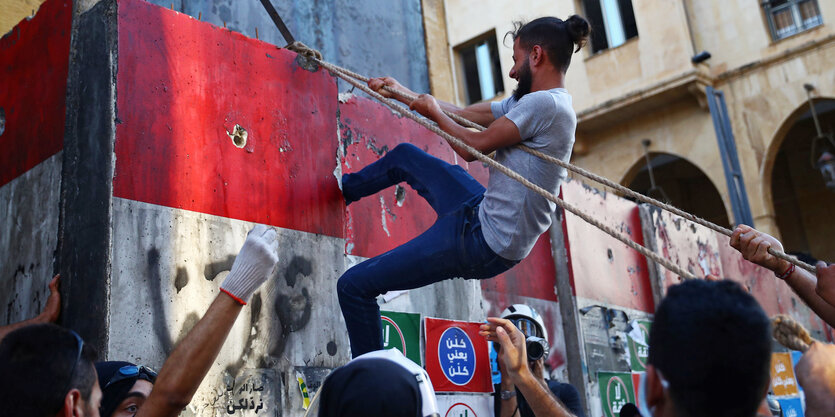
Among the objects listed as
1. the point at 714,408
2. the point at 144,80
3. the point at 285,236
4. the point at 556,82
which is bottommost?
the point at 714,408

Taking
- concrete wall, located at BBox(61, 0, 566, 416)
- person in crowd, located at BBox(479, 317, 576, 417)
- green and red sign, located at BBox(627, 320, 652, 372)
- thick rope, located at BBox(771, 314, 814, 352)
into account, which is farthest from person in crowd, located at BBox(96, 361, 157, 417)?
green and red sign, located at BBox(627, 320, 652, 372)

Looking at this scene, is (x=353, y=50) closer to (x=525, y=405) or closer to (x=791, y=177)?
(x=525, y=405)

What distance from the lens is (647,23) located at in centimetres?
1503

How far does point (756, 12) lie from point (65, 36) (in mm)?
13845

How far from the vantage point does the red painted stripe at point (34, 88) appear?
12.4ft

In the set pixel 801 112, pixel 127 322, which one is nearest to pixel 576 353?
pixel 127 322

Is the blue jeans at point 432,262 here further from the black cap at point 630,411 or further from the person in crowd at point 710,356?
the person in crowd at point 710,356

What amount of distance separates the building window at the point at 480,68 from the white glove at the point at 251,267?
15.3 metres

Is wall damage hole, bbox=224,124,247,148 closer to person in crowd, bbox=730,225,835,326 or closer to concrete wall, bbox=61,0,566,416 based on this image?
concrete wall, bbox=61,0,566,416

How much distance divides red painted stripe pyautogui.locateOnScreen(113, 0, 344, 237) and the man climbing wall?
0.82 m

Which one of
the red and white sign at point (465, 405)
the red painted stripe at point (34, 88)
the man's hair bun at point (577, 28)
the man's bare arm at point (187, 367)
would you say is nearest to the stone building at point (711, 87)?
the red and white sign at point (465, 405)

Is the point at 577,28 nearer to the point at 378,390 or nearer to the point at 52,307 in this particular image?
the point at 378,390

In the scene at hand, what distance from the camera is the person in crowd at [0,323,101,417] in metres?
1.75

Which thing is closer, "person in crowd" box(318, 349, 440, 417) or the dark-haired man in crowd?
the dark-haired man in crowd
